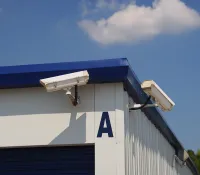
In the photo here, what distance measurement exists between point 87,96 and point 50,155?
1.15 metres

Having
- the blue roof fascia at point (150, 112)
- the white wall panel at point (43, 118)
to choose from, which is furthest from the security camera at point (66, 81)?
the blue roof fascia at point (150, 112)

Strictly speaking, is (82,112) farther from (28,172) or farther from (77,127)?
(28,172)

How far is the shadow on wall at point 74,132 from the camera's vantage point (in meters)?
7.70

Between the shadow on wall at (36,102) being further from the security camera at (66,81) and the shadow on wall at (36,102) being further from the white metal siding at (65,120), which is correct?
the security camera at (66,81)

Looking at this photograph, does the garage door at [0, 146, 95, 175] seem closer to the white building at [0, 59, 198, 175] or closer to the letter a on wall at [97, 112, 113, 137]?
the white building at [0, 59, 198, 175]

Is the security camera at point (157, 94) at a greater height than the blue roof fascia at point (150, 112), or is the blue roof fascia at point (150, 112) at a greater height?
the blue roof fascia at point (150, 112)

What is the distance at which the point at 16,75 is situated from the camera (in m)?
8.08

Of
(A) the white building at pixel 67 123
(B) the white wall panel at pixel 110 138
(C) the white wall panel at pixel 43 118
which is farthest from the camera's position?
(C) the white wall panel at pixel 43 118

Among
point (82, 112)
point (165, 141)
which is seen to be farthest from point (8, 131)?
point (165, 141)

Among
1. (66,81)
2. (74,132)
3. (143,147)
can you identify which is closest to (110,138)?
(74,132)

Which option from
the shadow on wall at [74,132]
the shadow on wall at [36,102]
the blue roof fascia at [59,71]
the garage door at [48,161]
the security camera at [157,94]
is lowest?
the garage door at [48,161]

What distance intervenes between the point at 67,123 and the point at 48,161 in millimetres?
725

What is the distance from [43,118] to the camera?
312 inches

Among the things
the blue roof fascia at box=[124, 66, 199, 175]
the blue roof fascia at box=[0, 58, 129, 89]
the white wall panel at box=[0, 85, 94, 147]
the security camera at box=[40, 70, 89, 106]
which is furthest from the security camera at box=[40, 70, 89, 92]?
the blue roof fascia at box=[124, 66, 199, 175]
